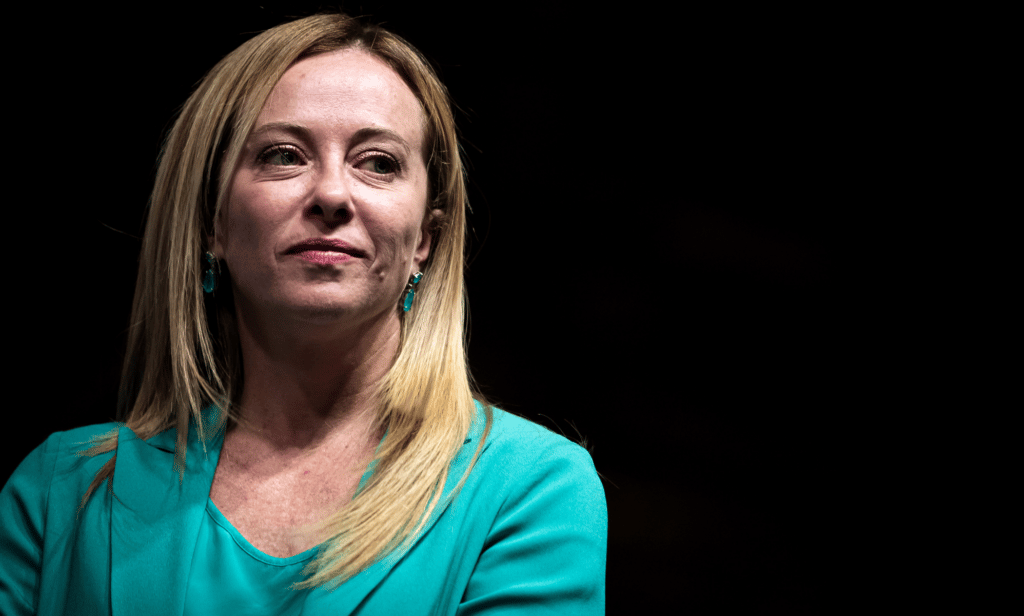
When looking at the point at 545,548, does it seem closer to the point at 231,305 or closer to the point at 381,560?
the point at 381,560

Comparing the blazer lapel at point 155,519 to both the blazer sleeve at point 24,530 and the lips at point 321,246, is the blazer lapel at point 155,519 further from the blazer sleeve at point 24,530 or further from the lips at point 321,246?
the lips at point 321,246

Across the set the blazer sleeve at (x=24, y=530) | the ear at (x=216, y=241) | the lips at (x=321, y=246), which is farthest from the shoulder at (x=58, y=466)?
the lips at (x=321, y=246)

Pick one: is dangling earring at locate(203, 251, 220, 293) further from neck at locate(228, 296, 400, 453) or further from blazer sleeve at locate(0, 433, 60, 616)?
blazer sleeve at locate(0, 433, 60, 616)

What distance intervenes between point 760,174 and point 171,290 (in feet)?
4.00

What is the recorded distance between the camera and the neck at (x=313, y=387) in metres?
1.42

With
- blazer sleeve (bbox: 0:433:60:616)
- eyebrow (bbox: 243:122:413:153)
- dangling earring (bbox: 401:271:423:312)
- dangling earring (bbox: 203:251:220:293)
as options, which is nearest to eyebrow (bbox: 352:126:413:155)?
eyebrow (bbox: 243:122:413:153)

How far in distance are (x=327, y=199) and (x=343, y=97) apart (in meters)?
0.21

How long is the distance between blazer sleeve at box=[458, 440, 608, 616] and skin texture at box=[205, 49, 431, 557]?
283mm

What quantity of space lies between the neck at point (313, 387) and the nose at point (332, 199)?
8.2 inches

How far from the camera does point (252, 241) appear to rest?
52.8 inches

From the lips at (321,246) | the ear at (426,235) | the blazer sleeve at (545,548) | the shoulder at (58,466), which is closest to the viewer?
the blazer sleeve at (545,548)

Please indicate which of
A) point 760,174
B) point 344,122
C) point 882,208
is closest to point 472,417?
point 344,122

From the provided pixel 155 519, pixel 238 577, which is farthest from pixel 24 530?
pixel 238 577

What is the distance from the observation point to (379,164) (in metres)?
1.40
